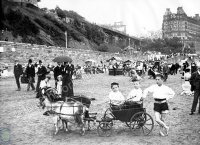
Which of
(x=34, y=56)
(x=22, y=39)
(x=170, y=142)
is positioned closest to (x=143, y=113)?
(x=170, y=142)

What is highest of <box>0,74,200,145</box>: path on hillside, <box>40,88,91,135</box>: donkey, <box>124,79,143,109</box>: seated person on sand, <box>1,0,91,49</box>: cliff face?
<box>1,0,91,49</box>: cliff face

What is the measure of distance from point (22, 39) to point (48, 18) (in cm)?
1853

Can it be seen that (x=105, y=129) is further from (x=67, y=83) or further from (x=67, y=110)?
(x=67, y=83)

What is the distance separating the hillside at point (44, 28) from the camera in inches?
1615

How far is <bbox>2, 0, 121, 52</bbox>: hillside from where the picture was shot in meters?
41.0

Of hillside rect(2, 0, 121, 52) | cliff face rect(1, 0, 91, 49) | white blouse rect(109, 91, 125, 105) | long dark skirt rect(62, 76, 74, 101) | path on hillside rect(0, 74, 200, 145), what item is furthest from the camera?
hillside rect(2, 0, 121, 52)

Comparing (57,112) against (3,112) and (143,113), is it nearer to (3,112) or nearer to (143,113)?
(143,113)

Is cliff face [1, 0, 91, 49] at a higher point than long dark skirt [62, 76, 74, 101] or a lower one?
higher

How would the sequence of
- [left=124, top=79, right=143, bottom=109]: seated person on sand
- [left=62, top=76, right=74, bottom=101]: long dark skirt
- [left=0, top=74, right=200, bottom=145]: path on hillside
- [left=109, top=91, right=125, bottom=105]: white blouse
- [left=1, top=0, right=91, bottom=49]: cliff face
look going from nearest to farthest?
[left=0, top=74, right=200, bottom=145]: path on hillside → [left=124, top=79, right=143, bottom=109]: seated person on sand → [left=109, top=91, right=125, bottom=105]: white blouse → [left=62, top=76, right=74, bottom=101]: long dark skirt → [left=1, top=0, right=91, bottom=49]: cliff face

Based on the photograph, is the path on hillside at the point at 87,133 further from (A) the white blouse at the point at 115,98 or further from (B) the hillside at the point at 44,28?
(B) the hillside at the point at 44,28

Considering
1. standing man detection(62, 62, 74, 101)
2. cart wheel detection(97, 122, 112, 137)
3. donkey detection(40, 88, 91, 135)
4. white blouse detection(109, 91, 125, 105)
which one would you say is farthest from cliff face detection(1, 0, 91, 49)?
cart wheel detection(97, 122, 112, 137)

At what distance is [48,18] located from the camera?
188ft

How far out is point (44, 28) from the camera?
2046 inches

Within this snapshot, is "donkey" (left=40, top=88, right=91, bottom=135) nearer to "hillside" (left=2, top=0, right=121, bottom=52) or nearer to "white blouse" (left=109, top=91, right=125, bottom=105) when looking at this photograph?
"white blouse" (left=109, top=91, right=125, bottom=105)
